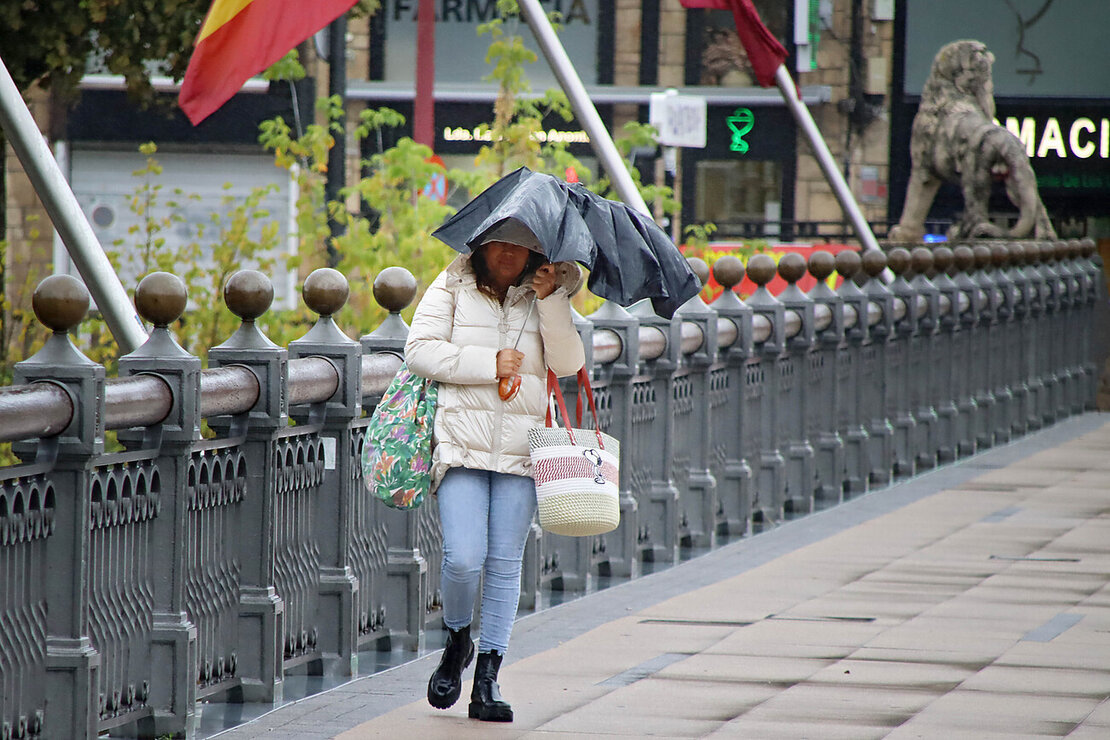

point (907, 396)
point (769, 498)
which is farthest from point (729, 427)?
point (907, 396)

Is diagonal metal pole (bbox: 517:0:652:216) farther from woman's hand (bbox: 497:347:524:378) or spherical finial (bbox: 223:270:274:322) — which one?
woman's hand (bbox: 497:347:524:378)

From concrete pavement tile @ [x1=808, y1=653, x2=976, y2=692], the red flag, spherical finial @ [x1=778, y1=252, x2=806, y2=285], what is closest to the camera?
concrete pavement tile @ [x1=808, y1=653, x2=976, y2=692]

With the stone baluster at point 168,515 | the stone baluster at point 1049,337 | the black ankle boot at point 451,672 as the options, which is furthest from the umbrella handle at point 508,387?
the stone baluster at point 1049,337

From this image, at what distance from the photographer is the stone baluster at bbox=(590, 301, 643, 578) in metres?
7.91

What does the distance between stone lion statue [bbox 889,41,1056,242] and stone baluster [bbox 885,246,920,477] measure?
6381 mm

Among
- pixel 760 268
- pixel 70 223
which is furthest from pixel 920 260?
pixel 70 223

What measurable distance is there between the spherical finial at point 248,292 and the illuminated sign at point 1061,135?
28.4 meters

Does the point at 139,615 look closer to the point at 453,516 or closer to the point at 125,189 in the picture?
the point at 453,516

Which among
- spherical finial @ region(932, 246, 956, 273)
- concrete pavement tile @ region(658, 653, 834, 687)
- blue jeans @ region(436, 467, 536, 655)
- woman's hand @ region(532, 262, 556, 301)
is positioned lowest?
concrete pavement tile @ region(658, 653, 834, 687)

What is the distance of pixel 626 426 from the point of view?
8109mm

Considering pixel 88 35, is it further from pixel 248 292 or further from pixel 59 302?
pixel 59 302

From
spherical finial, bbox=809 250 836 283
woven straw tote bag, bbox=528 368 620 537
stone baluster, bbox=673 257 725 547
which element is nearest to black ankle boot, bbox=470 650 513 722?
woven straw tote bag, bbox=528 368 620 537

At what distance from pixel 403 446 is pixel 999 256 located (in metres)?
10.9

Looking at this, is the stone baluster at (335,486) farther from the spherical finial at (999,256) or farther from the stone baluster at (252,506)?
the spherical finial at (999,256)
